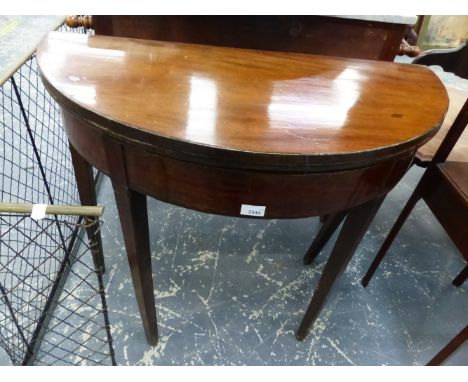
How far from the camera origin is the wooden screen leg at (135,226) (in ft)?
1.61

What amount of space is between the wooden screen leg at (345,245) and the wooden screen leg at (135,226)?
1.23 feet

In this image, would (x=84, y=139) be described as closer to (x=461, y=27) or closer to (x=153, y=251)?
(x=153, y=251)

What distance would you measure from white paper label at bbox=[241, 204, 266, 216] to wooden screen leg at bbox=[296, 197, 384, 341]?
222 mm

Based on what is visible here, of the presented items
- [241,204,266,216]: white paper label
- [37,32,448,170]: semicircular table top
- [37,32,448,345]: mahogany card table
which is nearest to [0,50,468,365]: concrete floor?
[37,32,448,345]: mahogany card table

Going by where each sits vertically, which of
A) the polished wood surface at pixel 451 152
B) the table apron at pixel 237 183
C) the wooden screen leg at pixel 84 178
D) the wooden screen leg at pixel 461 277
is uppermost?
the table apron at pixel 237 183

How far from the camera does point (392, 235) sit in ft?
3.11

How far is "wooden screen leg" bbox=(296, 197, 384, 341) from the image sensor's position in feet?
2.05

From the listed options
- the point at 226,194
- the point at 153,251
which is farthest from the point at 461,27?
the point at 226,194

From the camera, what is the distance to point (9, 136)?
4.97ft

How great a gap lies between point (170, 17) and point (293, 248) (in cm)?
78

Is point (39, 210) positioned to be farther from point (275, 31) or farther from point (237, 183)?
point (275, 31)

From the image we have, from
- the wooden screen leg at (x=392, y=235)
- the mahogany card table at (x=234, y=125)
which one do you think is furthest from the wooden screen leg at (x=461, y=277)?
the mahogany card table at (x=234, y=125)

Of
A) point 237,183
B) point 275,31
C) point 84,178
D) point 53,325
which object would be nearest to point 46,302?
point 53,325

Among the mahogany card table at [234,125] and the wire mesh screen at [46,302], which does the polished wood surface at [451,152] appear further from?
the wire mesh screen at [46,302]
